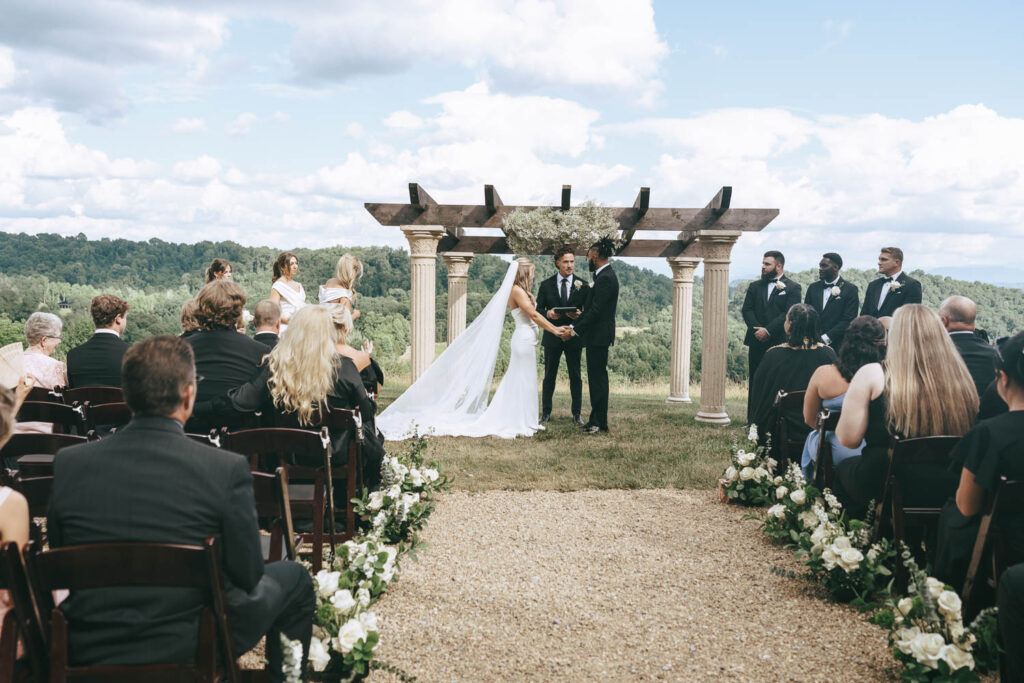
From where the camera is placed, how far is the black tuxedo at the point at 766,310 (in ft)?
29.6

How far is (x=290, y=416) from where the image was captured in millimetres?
4488

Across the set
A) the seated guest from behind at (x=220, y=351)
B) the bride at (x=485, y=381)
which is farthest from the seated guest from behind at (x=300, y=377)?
the bride at (x=485, y=381)

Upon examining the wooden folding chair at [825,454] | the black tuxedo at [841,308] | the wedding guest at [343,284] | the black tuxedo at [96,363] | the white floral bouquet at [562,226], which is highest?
the white floral bouquet at [562,226]

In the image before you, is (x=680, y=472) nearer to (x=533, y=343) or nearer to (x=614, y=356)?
(x=533, y=343)

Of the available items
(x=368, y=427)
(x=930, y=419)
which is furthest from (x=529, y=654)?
(x=930, y=419)

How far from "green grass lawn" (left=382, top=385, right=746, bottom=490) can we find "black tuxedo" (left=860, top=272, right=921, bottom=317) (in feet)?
6.80

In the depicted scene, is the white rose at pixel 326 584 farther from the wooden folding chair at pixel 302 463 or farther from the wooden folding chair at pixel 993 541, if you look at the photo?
the wooden folding chair at pixel 993 541

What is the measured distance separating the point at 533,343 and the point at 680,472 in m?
2.82

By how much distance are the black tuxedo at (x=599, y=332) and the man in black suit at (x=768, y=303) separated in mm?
1721

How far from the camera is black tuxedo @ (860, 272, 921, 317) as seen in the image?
26.7 feet

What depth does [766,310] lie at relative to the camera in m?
9.26

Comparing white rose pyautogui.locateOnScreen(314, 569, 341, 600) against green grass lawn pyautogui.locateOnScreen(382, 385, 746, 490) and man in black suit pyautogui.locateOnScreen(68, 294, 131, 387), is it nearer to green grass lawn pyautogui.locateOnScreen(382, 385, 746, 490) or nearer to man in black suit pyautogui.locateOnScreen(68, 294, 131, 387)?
man in black suit pyautogui.locateOnScreen(68, 294, 131, 387)

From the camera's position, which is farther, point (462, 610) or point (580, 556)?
point (580, 556)

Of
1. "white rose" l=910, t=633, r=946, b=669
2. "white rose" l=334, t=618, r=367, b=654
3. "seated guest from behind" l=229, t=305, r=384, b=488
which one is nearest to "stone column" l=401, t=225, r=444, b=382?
"seated guest from behind" l=229, t=305, r=384, b=488
